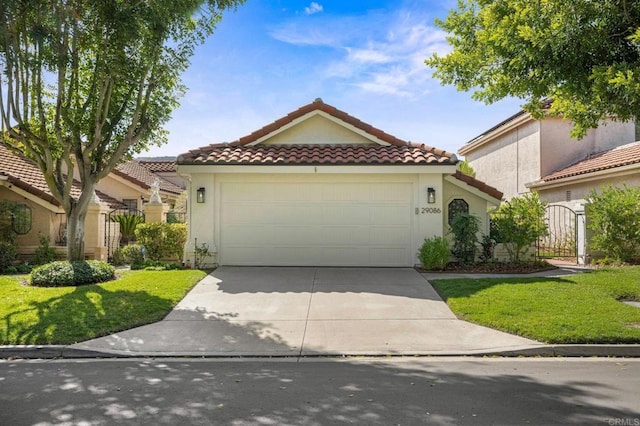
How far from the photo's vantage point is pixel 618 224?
12000mm

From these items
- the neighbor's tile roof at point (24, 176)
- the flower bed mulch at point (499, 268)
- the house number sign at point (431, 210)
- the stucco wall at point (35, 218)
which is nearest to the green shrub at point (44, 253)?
the stucco wall at point (35, 218)

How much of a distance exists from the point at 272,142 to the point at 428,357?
31.4 ft

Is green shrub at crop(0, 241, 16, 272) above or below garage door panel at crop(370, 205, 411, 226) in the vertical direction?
below

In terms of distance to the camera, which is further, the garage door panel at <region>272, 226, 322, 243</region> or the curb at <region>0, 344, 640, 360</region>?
the garage door panel at <region>272, 226, 322, 243</region>

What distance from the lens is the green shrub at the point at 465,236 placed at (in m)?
11.8

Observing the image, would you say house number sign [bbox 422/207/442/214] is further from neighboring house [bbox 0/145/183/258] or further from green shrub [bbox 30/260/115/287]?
neighboring house [bbox 0/145/183/258]

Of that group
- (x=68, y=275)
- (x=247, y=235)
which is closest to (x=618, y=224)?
(x=247, y=235)

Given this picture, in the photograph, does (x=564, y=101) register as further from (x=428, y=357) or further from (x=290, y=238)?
(x=290, y=238)

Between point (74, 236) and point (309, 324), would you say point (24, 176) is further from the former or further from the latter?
point (309, 324)

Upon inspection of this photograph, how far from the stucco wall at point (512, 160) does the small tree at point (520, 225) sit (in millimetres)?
7890

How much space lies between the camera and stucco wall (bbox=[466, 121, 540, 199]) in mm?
19250

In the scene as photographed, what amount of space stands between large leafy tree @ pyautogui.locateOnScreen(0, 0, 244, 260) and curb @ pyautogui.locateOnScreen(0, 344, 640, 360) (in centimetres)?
537

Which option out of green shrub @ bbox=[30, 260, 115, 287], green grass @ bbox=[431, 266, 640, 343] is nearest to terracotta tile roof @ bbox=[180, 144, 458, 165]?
green shrub @ bbox=[30, 260, 115, 287]

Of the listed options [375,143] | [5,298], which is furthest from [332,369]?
[375,143]
